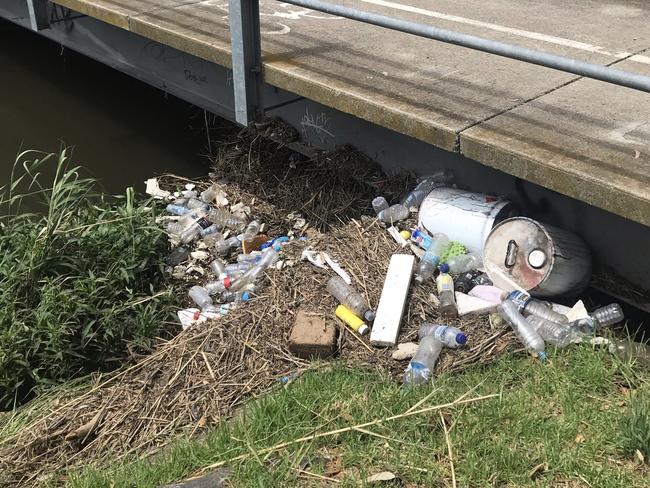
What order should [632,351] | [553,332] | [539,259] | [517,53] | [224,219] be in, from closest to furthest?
[517,53], [632,351], [553,332], [539,259], [224,219]

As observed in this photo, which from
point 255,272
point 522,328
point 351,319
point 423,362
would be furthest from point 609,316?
point 255,272

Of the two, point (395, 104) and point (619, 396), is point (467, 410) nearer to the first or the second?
point (619, 396)

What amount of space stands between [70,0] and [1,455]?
4.52 meters

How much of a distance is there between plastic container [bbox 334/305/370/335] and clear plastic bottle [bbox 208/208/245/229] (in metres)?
1.88

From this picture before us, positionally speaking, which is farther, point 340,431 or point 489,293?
point 489,293

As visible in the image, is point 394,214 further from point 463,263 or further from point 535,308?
point 535,308

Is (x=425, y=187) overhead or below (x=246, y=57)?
below

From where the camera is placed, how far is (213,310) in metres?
4.84

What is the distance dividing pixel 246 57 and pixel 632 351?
3039mm

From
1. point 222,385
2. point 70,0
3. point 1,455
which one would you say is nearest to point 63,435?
point 1,455

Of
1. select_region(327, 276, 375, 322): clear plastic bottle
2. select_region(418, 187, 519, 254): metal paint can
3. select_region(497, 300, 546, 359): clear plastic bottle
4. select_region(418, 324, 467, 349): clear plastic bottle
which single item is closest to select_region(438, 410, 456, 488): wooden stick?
select_region(418, 324, 467, 349): clear plastic bottle

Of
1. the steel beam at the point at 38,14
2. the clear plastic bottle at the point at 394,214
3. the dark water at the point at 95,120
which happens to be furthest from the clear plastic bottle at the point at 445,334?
the steel beam at the point at 38,14

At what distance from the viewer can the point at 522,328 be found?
12.7ft

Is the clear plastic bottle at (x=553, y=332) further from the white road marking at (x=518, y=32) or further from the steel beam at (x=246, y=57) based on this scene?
the steel beam at (x=246, y=57)
